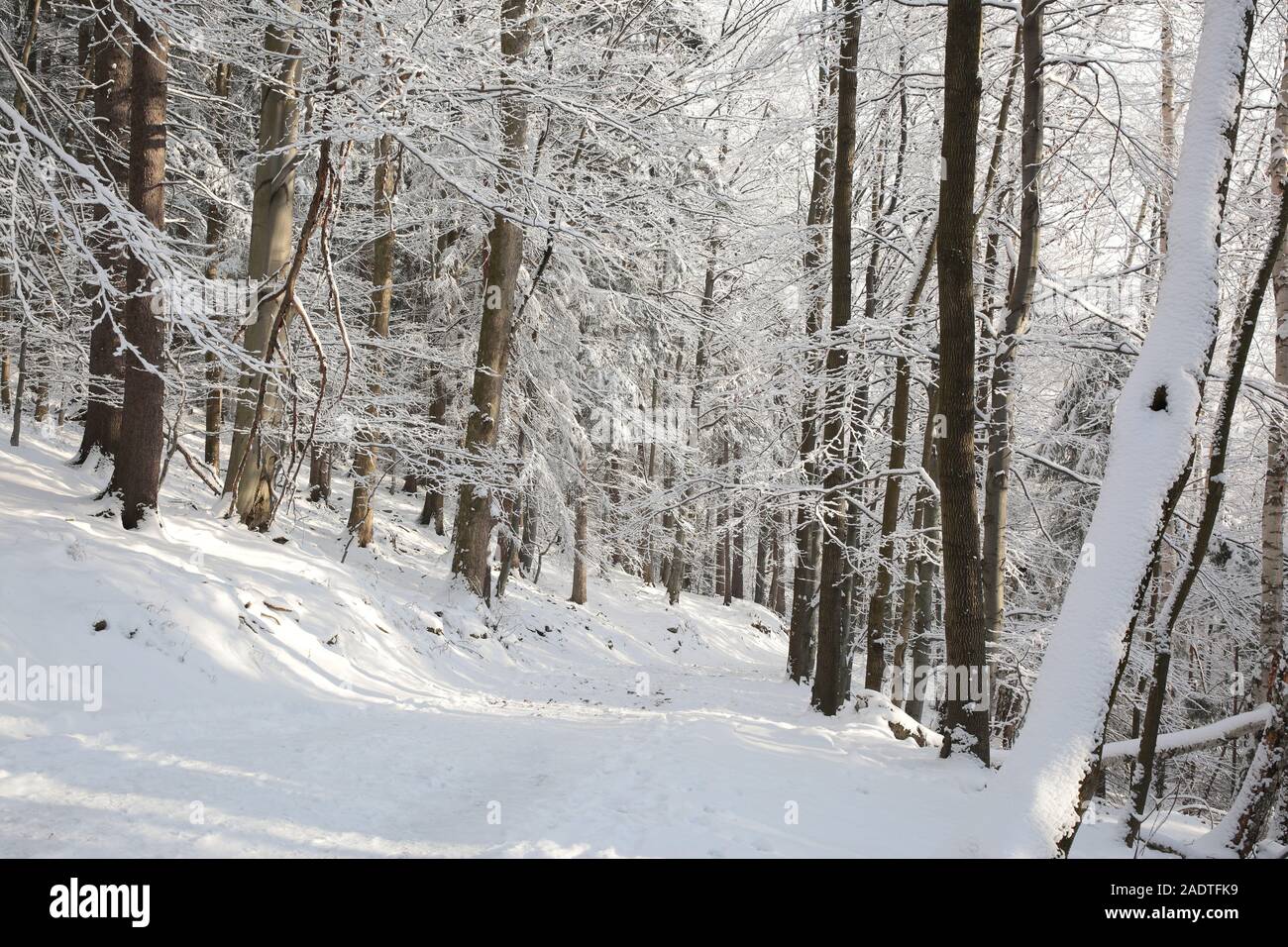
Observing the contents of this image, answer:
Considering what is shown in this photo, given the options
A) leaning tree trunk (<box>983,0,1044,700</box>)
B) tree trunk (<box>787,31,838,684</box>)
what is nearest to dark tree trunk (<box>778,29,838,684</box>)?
tree trunk (<box>787,31,838,684</box>)

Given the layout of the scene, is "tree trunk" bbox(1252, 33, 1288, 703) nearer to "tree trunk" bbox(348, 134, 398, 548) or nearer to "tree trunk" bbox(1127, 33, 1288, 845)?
"tree trunk" bbox(1127, 33, 1288, 845)

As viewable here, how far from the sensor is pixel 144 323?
8.05 meters

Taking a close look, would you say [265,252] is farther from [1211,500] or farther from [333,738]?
[1211,500]

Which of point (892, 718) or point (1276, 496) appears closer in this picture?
point (1276, 496)

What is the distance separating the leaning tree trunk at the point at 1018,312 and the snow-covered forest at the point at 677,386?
6cm

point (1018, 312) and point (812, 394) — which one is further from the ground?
point (1018, 312)

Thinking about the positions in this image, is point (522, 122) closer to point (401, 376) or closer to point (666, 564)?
point (401, 376)

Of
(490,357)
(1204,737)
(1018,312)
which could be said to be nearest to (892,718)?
(1204,737)

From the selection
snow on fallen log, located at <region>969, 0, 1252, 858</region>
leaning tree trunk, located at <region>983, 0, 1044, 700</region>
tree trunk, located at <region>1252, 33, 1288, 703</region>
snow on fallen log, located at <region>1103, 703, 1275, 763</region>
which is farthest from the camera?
tree trunk, located at <region>1252, 33, 1288, 703</region>

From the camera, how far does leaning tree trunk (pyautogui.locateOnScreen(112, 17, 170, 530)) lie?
8.08 m

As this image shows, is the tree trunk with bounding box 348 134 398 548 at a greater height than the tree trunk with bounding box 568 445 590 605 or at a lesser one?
greater

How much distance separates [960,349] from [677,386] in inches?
454

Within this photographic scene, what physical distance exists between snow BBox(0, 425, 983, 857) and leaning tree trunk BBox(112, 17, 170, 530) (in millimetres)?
529
